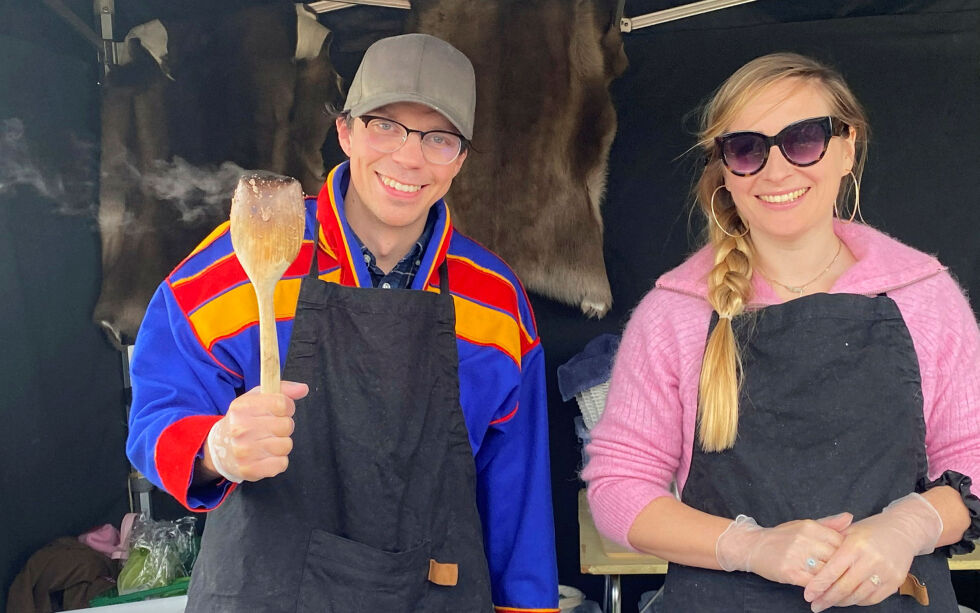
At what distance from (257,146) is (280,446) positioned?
Result: 2.32 m

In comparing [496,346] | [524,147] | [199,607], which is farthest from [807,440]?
[524,147]

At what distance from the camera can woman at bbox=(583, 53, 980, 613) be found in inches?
57.2

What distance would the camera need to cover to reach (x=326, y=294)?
1.55 metres

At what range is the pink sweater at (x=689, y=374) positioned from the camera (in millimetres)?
1486

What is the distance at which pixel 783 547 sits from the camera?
1.33 m

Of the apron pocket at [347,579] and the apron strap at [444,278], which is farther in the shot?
the apron strap at [444,278]

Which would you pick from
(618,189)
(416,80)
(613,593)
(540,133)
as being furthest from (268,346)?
(618,189)

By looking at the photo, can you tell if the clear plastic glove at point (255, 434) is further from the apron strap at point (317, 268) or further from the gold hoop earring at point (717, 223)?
the gold hoop earring at point (717, 223)

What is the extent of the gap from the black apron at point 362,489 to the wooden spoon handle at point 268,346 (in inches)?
13.5

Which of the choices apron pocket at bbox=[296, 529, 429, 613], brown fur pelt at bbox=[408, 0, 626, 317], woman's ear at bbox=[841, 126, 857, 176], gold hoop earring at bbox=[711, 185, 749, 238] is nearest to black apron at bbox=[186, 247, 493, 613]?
apron pocket at bbox=[296, 529, 429, 613]

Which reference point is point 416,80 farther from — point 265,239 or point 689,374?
point 689,374

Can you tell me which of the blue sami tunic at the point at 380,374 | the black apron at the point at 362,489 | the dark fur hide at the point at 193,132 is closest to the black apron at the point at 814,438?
the blue sami tunic at the point at 380,374

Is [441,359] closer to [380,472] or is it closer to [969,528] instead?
[380,472]

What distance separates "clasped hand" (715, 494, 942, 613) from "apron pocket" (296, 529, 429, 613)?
59 cm
